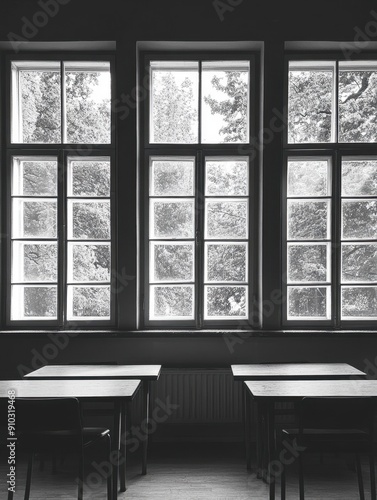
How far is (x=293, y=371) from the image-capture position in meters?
3.78

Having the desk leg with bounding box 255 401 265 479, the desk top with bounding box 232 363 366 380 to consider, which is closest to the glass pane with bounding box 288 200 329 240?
the desk top with bounding box 232 363 366 380

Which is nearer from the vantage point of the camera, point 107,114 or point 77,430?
point 77,430

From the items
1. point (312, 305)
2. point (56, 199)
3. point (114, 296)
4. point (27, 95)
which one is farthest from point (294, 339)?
point (27, 95)

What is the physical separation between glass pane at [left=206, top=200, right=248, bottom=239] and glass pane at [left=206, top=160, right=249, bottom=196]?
11cm

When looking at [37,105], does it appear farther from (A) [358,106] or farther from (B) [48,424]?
(B) [48,424]

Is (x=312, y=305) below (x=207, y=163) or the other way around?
below

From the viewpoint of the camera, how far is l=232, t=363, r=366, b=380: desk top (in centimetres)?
360

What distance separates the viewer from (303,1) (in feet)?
14.8

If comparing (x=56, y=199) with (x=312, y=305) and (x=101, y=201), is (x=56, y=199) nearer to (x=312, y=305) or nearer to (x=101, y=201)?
(x=101, y=201)

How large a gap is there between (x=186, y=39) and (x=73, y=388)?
3.20 metres

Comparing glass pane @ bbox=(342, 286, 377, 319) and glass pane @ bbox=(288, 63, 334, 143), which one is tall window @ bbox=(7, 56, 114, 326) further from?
glass pane @ bbox=(342, 286, 377, 319)

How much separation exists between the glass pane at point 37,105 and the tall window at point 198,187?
2.93ft

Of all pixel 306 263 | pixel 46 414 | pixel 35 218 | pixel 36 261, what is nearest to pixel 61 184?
pixel 35 218

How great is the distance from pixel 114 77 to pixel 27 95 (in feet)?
2.87
